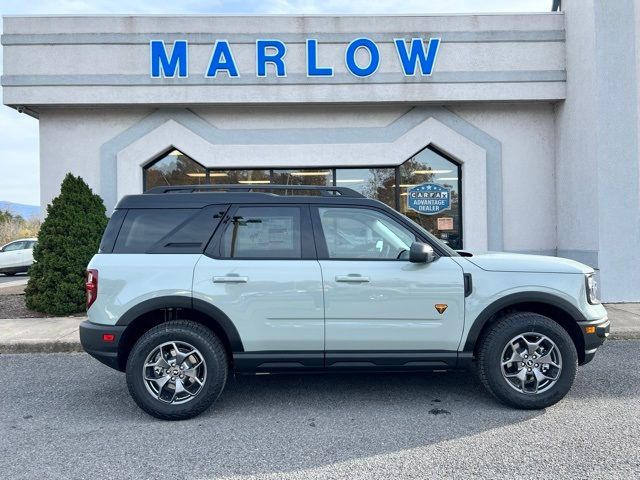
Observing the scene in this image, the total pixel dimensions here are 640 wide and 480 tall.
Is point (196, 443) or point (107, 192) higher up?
point (107, 192)

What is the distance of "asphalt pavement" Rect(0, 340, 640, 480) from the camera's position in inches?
130

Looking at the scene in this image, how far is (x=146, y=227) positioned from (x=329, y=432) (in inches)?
93.0

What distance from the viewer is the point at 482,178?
10133 mm

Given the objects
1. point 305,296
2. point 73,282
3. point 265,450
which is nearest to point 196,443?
point 265,450

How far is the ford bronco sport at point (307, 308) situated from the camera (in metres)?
4.20

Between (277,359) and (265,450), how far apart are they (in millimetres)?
832

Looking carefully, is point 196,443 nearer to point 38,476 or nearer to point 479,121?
point 38,476

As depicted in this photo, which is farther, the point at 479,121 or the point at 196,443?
the point at 479,121

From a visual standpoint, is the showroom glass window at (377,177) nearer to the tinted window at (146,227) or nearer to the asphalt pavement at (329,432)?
the asphalt pavement at (329,432)

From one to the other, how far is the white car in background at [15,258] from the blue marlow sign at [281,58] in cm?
1195

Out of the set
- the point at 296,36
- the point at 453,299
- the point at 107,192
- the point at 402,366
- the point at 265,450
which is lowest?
the point at 265,450

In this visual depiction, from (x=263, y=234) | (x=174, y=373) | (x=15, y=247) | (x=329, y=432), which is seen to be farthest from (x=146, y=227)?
(x=15, y=247)

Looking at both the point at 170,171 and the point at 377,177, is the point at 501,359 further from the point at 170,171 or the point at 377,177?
the point at 170,171

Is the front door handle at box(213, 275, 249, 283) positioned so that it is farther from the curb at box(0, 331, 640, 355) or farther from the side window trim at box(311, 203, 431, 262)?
the curb at box(0, 331, 640, 355)
